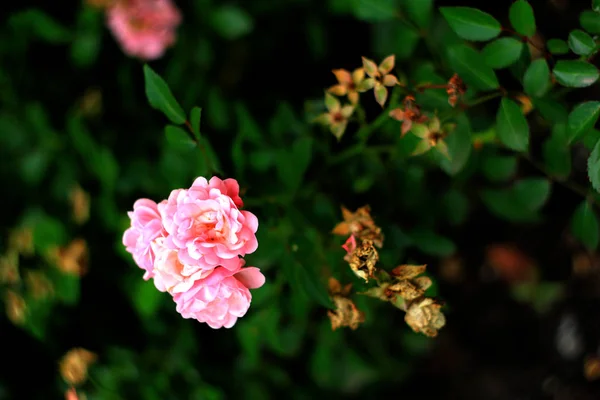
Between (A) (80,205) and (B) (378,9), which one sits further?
(A) (80,205)

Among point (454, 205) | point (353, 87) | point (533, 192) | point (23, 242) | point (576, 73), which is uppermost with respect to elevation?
point (576, 73)

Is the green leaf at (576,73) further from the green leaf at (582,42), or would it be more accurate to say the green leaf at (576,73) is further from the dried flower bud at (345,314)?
the dried flower bud at (345,314)

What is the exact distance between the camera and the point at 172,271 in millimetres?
734

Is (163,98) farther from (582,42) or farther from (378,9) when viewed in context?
(582,42)

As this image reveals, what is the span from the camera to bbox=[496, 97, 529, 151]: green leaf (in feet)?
2.60

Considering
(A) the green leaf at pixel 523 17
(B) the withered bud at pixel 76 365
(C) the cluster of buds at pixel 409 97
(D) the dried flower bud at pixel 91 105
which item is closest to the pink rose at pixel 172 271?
(C) the cluster of buds at pixel 409 97

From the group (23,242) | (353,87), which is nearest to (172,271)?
(353,87)

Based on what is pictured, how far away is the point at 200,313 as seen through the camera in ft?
2.45

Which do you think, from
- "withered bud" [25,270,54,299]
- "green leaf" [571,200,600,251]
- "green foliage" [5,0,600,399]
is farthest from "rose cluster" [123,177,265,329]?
"withered bud" [25,270,54,299]

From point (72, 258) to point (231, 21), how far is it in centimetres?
70

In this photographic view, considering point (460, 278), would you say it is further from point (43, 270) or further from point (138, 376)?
point (43, 270)

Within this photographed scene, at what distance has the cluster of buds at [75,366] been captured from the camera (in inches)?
49.3

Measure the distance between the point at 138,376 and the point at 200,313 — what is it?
28.6 inches

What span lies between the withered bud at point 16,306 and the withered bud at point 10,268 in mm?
34
